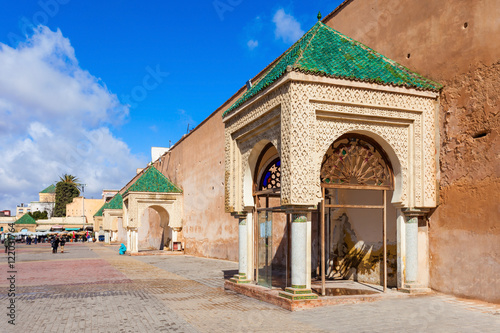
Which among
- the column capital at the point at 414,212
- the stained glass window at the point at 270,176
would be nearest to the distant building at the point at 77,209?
the stained glass window at the point at 270,176

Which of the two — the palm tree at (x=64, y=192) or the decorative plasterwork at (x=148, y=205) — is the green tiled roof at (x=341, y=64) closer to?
the decorative plasterwork at (x=148, y=205)

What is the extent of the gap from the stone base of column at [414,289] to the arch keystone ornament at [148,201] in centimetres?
1710

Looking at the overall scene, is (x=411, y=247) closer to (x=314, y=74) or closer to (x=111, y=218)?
(x=314, y=74)

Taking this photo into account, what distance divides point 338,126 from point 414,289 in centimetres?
310

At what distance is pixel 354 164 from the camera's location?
28.2ft

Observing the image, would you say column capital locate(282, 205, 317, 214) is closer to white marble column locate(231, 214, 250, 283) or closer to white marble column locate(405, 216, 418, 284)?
white marble column locate(405, 216, 418, 284)

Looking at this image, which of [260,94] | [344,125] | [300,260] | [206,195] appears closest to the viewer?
[300,260]

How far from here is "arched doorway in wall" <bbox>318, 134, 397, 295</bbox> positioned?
8.40 meters

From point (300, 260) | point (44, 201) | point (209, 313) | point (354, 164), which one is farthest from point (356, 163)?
point (44, 201)

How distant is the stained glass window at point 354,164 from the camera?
27.4 ft

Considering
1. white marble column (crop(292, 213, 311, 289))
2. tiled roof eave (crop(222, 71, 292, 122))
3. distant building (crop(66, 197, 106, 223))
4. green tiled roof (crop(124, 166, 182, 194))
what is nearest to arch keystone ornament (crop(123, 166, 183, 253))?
green tiled roof (crop(124, 166, 182, 194))

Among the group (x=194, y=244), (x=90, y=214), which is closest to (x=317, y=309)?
(x=194, y=244)

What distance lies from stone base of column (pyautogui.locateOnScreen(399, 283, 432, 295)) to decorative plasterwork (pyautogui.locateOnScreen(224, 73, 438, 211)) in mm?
1384

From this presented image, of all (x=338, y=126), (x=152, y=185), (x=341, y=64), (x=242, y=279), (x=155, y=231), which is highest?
(x=341, y=64)
